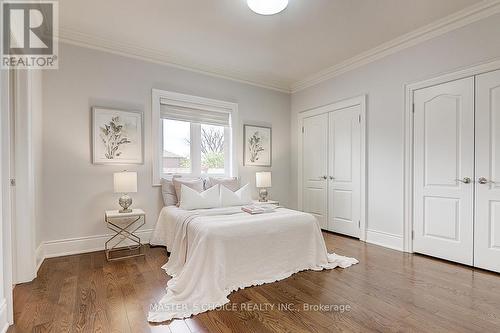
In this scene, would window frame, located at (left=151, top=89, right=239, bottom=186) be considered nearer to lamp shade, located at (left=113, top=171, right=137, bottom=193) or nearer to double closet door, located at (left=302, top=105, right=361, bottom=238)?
lamp shade, located at (left=113, top=171, right=137, bottom=193)

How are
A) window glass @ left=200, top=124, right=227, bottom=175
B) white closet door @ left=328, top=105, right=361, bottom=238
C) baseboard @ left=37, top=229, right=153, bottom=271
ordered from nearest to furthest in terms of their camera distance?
1. baseboard @ left=37, top=229, right=153, bottom=271
2. white closet door @ left=328, top=105, right=361, bottom=238
3. window glass @ left=200, top=124, right=227, bottom=175

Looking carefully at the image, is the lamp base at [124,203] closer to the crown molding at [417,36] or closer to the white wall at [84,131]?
the white wall at [84,131]

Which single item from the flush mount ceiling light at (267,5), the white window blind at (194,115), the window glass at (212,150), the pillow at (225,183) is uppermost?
the flush mount ceiling light at (267,5)

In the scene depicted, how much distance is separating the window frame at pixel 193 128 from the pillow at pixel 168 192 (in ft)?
0.49

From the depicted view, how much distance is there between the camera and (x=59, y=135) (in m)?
3.22

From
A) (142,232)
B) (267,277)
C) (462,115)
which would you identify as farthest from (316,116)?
(142,232)

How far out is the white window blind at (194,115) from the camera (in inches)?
157

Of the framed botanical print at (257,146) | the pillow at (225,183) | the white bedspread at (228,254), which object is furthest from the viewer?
the framed botanical print at (257,146)

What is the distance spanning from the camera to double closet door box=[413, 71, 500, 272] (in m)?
2.74

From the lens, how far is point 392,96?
3611 mm

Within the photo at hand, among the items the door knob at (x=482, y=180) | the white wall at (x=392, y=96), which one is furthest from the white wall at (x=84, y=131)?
the door knob at (x=482, y=180)

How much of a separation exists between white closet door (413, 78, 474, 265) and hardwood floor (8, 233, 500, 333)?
0.30 m

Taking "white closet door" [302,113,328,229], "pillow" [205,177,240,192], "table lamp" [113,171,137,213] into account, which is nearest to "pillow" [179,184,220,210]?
"pillow" [205,177,240,192]

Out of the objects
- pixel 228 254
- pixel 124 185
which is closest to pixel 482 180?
pixel 228 254
